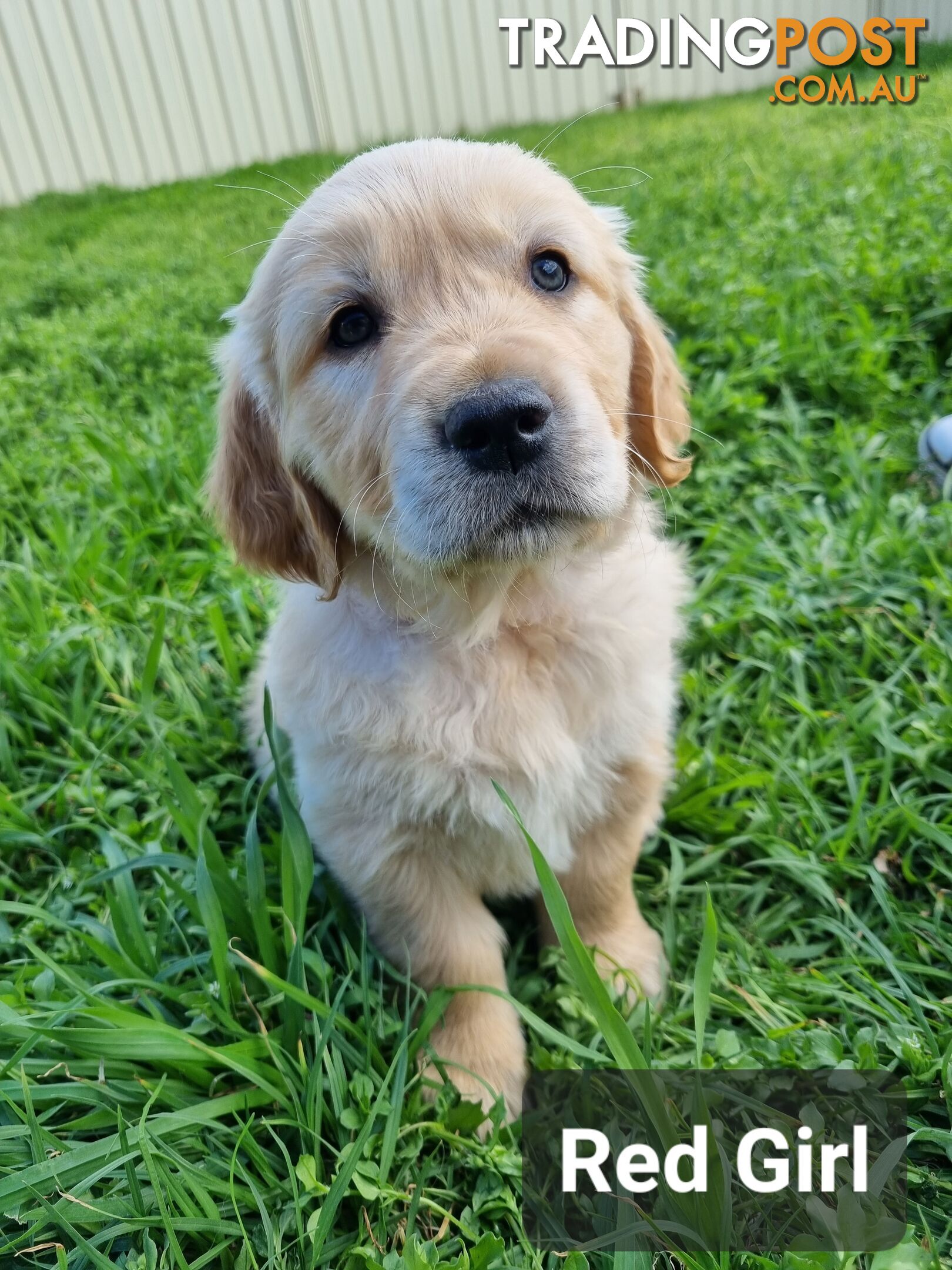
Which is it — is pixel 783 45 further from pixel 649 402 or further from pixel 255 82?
pixel 255 82

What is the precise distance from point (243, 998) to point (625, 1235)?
795mm

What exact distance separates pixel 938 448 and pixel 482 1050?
2195mm

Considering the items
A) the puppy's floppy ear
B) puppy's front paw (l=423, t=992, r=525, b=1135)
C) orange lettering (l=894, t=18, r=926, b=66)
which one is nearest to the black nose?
the puppy's floppy ear

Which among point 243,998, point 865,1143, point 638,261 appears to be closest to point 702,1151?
point 865,1143

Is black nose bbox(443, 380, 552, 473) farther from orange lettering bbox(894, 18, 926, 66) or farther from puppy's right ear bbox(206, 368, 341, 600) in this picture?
orange lettering bbox(894, 18, 926, 66)

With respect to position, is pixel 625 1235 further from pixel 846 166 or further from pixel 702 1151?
pixel 846 166

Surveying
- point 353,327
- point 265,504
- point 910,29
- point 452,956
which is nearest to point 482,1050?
point 452,956

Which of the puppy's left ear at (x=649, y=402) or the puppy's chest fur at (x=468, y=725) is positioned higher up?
the puppy's left ear at (x=649, y=402)

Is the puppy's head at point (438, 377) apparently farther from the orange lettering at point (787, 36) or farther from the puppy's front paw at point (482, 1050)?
the orange lettering at point (787, 36)

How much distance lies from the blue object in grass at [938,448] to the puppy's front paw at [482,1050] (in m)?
2.05

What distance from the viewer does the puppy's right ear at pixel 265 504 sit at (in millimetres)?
1702

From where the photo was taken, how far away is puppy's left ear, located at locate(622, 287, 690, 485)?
1812 mm

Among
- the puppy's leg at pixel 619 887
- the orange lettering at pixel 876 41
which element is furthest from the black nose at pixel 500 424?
the orange lettering at pixel 876 41

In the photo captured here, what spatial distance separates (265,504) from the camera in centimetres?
177
